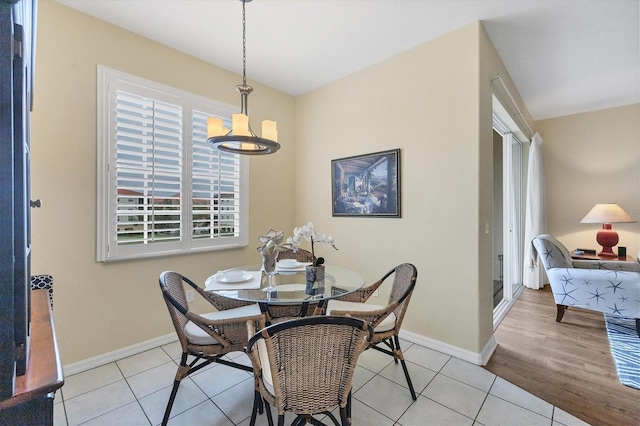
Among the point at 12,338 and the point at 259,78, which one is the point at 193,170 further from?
the point at 12,338

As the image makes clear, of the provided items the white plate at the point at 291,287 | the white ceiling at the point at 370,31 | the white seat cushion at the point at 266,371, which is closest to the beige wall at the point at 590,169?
the white ceiling at the point at 370,31

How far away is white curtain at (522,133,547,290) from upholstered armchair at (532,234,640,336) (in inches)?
37.0

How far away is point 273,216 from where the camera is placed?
12.1 ft

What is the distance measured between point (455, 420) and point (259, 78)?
3670 millimetres

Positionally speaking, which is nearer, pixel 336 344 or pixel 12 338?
pixel 12 338

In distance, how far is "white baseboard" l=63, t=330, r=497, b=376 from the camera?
2.25 meters

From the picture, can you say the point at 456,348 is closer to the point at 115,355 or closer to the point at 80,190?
the point at 115,355

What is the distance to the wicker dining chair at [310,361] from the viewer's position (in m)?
1.19

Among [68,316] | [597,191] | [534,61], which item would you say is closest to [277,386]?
[68,316]

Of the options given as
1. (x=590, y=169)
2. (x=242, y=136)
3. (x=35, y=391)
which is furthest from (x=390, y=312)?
(x=590, y=169)

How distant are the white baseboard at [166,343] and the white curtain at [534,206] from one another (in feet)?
8.26

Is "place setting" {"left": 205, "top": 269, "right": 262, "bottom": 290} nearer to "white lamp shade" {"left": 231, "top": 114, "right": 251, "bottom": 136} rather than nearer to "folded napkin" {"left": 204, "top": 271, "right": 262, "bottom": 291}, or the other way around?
"folded napkin" {"left": 204, "top": 271, "right": 262, "bottom": 291}

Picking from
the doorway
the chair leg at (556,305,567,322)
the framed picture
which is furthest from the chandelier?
the chair leg at (556,305,567,322)

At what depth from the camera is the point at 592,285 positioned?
289 cm
